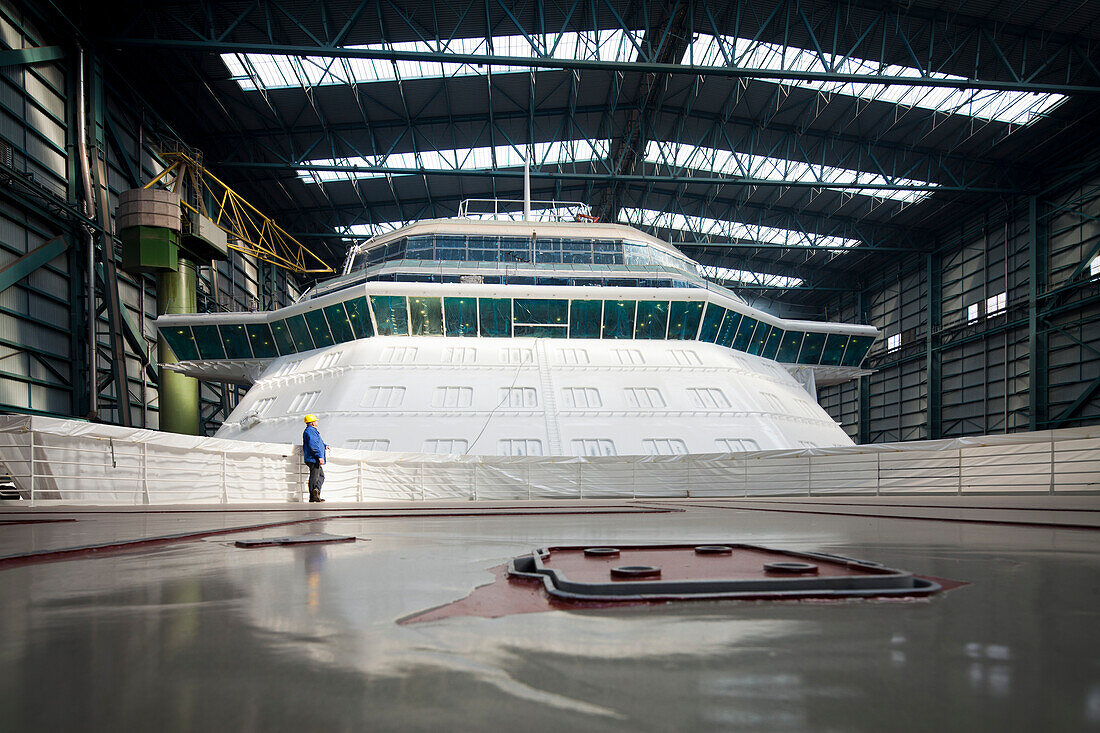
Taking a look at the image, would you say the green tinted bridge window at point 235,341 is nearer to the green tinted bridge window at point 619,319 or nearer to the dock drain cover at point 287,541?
the green tinted bridge window at point 619,319

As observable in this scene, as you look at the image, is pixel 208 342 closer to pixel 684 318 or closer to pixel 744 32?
pixel 684 318

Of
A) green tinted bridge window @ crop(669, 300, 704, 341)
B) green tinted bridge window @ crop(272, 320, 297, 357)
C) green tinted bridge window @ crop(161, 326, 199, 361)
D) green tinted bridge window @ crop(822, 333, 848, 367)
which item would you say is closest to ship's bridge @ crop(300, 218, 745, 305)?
green tinted bridge window @ crop(669, 300, 704, 341)

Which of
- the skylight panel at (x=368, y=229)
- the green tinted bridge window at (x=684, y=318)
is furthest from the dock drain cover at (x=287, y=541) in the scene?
the skylight panel at (x=368, y=229)

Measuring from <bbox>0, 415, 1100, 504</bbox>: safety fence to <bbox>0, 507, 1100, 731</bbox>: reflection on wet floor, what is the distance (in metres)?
11.1

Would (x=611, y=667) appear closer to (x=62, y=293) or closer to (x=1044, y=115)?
(x=62, y=293)

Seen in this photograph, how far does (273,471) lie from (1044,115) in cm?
4008

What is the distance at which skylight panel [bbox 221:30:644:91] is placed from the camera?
3100 cm

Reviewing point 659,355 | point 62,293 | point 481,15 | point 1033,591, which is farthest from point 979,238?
point 62,293

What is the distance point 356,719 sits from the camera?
84cm

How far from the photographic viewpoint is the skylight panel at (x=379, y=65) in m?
31.0

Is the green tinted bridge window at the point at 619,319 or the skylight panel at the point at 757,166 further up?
the skylight panel at the point at 757,166

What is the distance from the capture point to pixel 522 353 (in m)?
28.8

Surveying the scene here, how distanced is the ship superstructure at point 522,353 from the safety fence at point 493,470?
635 centimetres

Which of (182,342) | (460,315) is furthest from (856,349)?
(182,342)
